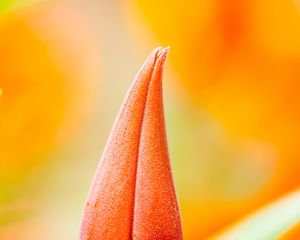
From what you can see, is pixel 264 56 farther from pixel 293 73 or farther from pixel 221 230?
pixel 221 230

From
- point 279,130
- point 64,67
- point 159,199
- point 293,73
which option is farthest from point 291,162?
point 64,67

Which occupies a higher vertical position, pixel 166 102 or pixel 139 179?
pixel 166 102

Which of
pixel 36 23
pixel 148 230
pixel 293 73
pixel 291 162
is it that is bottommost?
pixel 148 230

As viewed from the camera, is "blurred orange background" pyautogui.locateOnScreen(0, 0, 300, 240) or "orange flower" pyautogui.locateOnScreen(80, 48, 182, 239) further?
"blurred orange background" pyautogui.locateOnScreen(0, 0, 300, 240)

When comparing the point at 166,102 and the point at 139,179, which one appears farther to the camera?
the point at 166,102
